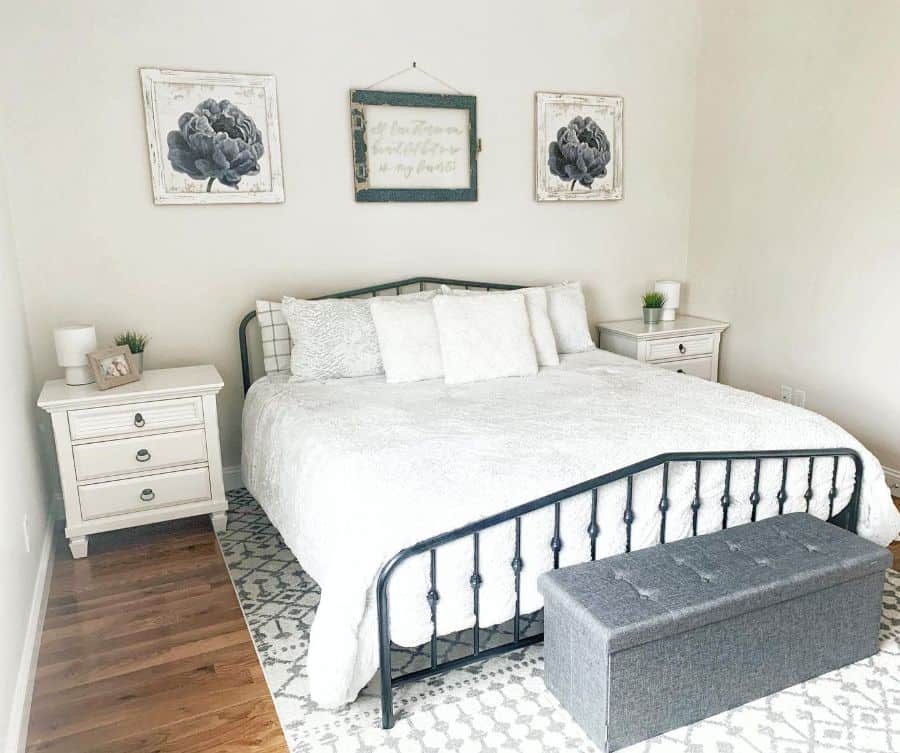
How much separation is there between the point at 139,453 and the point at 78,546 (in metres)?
0.46

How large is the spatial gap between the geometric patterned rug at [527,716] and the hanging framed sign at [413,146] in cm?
240

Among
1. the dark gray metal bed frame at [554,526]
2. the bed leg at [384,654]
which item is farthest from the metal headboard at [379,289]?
the bed leg at [384,654]

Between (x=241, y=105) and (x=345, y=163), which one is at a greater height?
(x=241, y=105)

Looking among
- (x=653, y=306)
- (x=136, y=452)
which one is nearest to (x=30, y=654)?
(x=136, y=452)

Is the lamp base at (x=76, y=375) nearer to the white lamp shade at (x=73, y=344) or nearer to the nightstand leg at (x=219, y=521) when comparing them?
the white lamp shade at (x=73, y=344)

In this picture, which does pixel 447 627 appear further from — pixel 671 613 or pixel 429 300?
pixel 429 300

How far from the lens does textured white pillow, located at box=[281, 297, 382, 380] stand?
11.3ft

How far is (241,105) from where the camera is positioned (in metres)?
3.56

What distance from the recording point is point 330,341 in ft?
11.4

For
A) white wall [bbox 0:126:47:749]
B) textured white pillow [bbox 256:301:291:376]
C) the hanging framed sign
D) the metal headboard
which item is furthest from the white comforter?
the hanging framed sign

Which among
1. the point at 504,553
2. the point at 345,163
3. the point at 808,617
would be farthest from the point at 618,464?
the point at 345,163

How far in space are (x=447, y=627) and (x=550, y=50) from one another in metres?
3.34

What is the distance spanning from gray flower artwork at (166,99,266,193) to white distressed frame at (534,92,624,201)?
5.14 feet

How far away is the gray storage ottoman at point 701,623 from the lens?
189cm
